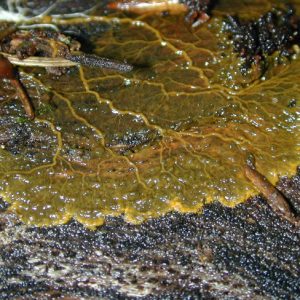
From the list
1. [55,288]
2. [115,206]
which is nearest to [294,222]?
[115,206]

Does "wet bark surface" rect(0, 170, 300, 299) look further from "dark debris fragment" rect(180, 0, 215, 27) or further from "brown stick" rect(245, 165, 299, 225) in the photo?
"dark debris fragment" rect(180, 0, 215, 27)

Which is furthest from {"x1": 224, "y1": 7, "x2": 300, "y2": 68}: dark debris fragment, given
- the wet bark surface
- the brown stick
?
the wet bark surface

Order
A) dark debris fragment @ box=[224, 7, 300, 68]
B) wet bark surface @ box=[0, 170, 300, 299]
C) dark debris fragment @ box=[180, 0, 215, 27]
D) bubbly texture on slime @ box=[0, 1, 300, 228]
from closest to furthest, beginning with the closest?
1. wet bark surface @ box=[0, 170, 300, 299]
2. bubbly texture on slime @ box=[0, 1, 300, 228]
3. dark debris fragment @ box=[224, 7, 300, 68]
4. dark debris fragment @ box=[180, 0, 215, 27]

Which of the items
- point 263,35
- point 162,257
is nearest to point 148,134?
point 162,257

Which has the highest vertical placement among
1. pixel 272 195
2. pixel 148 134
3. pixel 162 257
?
pixel 148 134

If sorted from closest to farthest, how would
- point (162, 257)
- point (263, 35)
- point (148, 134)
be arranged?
1. point (162, 257)
2. point (148, 134)
3. point (263, 35)

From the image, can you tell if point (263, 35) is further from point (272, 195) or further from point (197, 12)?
point (272, 195)

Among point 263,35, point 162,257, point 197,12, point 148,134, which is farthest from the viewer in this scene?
point 197,12
